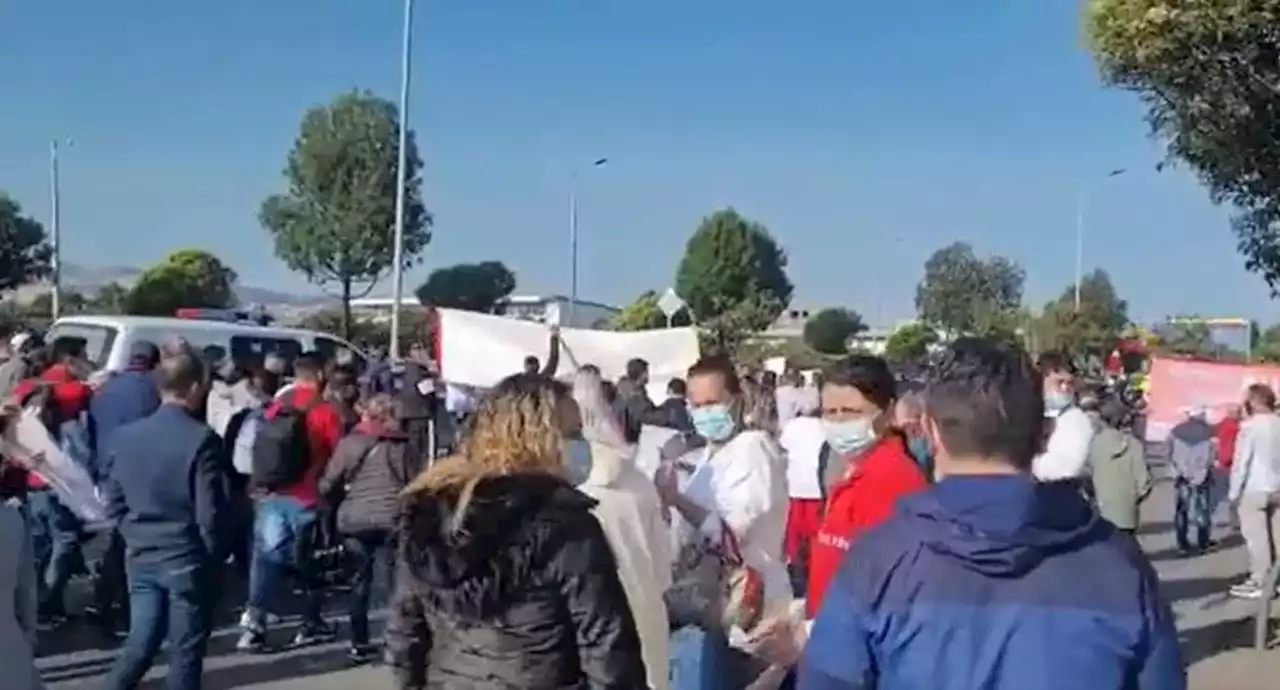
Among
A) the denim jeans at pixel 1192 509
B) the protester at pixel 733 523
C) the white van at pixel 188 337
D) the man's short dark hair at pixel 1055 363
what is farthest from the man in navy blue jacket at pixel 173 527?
the denim jeans at pixel 1192 509

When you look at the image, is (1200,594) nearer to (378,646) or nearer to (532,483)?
(378,646)

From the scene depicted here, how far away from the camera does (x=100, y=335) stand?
16.9m

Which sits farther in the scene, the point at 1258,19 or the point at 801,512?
the point at 1258,19

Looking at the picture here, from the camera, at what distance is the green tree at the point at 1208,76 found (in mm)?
12391

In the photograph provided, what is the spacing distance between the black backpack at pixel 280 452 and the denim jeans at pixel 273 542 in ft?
0.45

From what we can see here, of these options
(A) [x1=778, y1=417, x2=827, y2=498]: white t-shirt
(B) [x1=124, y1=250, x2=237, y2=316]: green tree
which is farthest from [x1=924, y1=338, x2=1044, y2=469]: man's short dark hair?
(B) [x1=124, y1=250, x2=237, y2=316]: green tree

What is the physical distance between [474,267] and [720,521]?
5765cm

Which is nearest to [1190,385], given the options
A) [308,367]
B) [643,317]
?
[308,367]

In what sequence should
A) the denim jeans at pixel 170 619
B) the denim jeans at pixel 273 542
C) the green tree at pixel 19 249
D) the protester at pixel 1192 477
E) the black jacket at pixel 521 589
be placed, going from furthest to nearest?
the green tree at pixel 19 249 < the protester at pixel 1192 477 < the denim jeans at pixel 273 542 < the denim jeans at pixel 170 619 < the black jacket at pixel 521 589

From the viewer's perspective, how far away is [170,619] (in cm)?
727

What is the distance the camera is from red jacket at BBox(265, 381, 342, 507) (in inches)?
401

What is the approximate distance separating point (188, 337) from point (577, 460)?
13529mm

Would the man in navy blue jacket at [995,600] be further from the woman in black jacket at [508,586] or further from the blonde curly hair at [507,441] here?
the blonde curly hair at [507,441]

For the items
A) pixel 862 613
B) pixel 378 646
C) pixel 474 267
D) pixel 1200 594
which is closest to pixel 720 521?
pixel 862 613
